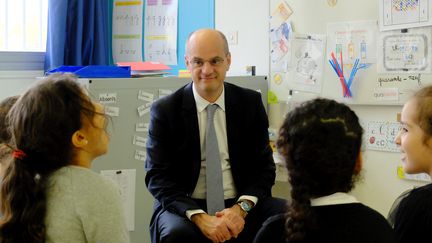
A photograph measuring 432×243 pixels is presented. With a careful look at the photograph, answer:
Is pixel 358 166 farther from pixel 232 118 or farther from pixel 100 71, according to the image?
pixel 100 71

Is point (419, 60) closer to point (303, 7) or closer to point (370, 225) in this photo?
point (303, 7)

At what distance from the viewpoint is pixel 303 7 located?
9.63 feet

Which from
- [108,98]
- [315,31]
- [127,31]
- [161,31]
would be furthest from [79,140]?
[127,31]

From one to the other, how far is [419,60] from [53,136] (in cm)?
171

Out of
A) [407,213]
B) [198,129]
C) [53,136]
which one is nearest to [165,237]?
[198,129]

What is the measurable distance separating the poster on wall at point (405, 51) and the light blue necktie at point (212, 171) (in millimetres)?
878

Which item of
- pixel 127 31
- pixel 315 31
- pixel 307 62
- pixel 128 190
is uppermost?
pixel 127 31

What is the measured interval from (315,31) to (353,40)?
0.24m

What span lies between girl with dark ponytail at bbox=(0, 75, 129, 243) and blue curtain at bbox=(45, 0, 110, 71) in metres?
2.27

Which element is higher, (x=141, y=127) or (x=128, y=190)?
(x=141, y=127)

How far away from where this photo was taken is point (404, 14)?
2496 millimetres

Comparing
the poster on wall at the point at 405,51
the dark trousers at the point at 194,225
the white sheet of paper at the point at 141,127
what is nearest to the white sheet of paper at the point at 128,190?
the white sheet of paper at the point at 141,127

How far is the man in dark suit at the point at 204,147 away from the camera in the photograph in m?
2.17

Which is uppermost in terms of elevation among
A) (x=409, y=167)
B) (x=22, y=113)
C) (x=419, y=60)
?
(x=419, y=60)
